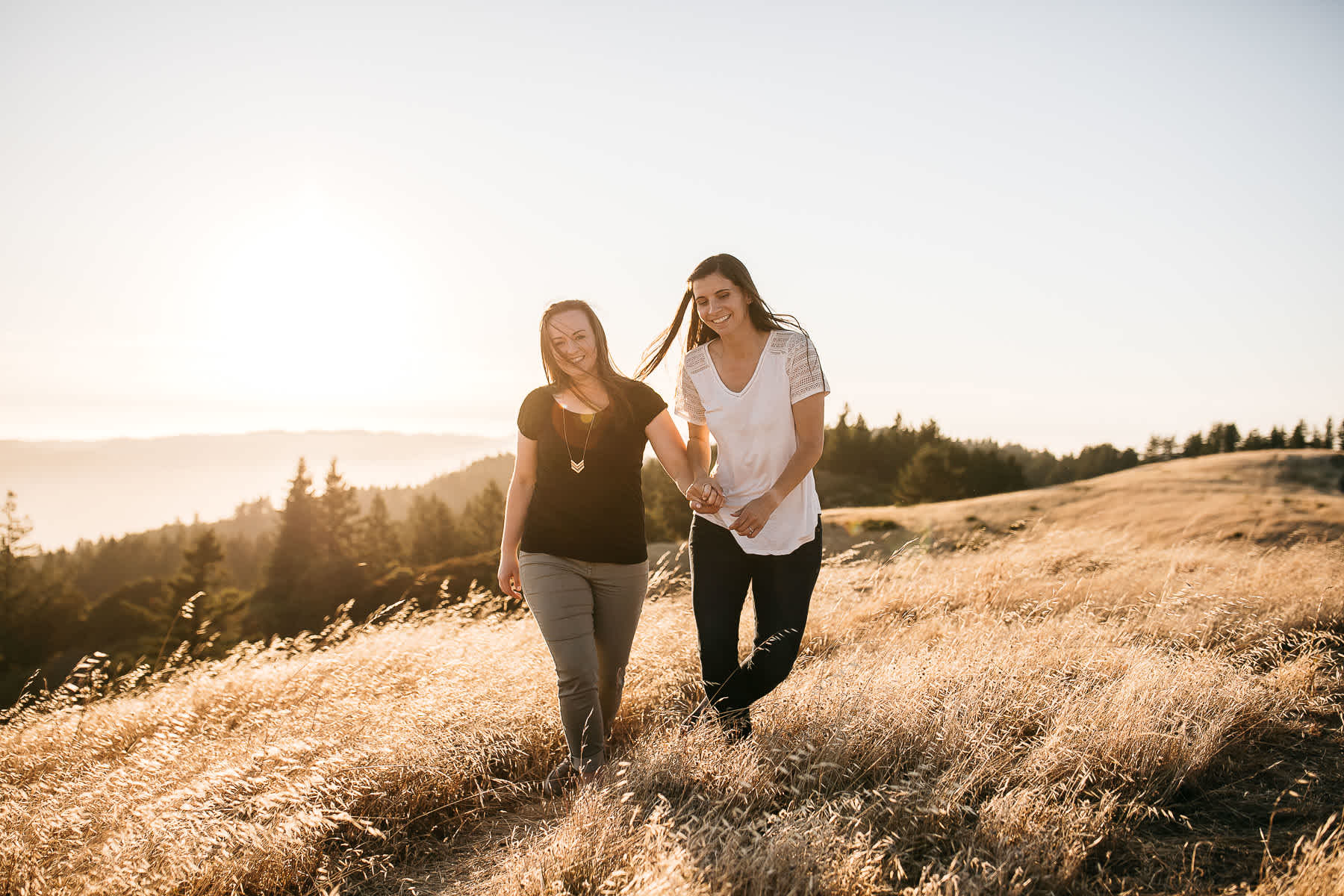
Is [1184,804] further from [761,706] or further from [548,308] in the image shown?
[548,308]

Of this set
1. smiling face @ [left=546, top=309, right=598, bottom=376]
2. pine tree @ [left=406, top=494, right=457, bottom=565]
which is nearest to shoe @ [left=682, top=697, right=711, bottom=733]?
smiling face @ [left=546, top=309, right=598, bottom=376]

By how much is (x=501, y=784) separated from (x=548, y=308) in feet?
7.37

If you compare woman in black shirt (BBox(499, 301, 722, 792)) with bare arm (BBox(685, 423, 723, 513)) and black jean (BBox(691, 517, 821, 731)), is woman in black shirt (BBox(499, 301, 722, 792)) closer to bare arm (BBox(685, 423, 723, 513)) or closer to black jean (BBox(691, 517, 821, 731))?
bare arm (BBox(685, 423, 723, 513))

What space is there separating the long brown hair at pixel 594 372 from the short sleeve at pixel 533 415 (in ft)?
0.34

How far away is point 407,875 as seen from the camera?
273 cm

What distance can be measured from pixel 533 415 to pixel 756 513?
119 centimetres

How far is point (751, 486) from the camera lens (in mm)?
3213

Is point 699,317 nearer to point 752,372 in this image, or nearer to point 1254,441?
point 752,372

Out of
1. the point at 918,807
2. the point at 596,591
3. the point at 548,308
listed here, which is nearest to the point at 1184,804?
the point at 918,807

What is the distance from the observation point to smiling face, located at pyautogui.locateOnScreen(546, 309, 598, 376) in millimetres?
3469

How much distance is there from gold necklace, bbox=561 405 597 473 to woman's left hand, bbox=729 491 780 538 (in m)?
0.83

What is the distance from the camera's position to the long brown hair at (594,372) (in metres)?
3.46

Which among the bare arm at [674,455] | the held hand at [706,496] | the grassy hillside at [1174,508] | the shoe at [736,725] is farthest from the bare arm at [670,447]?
the grassy hillside at [1174,508]

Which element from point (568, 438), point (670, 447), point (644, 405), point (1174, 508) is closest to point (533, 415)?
point (568, 438)
